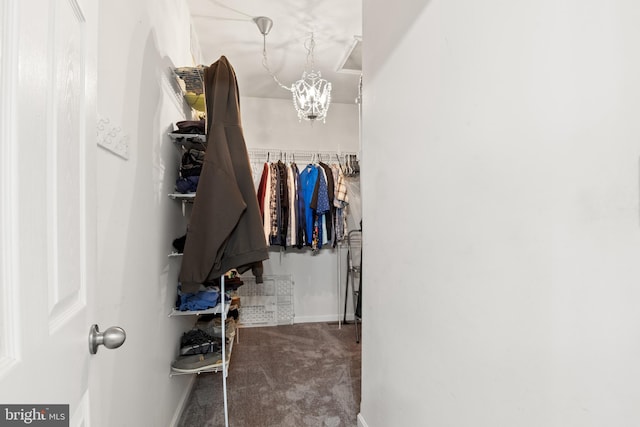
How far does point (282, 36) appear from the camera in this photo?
2.70 m

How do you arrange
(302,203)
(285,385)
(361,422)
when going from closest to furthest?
(361,422)
(285,385)
(302,203)

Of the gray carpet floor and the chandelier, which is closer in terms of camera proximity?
the gray carpet floor

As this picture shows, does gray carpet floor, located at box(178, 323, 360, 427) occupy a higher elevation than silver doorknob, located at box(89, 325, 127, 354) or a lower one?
lower

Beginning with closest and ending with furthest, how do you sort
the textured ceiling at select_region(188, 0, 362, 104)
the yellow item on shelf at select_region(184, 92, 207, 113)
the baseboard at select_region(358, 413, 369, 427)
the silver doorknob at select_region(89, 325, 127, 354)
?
the silver doorknob at select_region(89, 325, 127, 354), the baseboard at select_region(358, 413, 369, 427), the yellow item on shelf at select_region(184, 92, 207, 113), the textured ceiling at select_region(188, 0, 362, 104)

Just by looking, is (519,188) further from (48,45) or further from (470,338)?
(48,45)

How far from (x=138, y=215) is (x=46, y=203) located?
94 cm

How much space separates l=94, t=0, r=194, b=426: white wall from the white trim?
683mm

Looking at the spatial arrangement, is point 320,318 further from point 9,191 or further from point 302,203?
point 9,191

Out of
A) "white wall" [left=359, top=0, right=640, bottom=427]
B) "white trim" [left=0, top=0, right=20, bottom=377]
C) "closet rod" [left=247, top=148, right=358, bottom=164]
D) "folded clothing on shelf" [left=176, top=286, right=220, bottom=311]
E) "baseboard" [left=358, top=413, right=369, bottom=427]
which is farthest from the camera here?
"closet rod" [left=247, top=148, right=358, bottom=164]

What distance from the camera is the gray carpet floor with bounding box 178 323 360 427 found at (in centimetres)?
193

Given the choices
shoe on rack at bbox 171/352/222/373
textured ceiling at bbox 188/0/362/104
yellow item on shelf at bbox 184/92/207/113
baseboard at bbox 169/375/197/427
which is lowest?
baseboard at bbox 169/375/197/427

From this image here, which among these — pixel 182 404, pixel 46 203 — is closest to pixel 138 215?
pixel 46 203

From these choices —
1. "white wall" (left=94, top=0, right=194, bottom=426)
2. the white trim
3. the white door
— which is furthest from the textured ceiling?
the white trim

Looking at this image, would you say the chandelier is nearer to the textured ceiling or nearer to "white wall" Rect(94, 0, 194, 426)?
the textured ceiling
